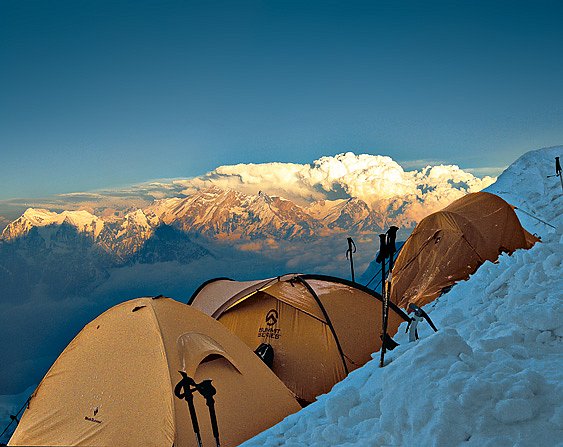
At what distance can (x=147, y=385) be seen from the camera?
752cm

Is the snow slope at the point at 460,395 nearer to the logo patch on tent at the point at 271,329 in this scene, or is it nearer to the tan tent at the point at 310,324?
the tan tent at the point at 310,324

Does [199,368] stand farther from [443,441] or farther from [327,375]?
[443,441]

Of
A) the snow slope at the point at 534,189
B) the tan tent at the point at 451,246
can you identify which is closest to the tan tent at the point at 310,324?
the tan tent at the point at 451,246

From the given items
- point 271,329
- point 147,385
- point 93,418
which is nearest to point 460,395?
point 147,385

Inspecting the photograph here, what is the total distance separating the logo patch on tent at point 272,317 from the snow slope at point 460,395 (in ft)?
18.4

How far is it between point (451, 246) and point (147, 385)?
12.2 meters

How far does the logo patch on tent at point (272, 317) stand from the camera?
1218 centimetres

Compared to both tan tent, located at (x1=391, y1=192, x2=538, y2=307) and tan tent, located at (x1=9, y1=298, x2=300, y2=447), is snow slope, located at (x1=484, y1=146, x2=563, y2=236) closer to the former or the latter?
tan tent, located at (x1=391, y1=192, x2=538, y2=307)

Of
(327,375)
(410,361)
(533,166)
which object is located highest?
(533,166)

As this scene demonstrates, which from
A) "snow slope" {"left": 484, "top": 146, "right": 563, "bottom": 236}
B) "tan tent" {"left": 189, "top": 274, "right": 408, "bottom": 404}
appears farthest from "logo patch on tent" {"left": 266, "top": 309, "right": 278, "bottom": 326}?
"snow slope" {"left": 484, "top": 146, "right": 563, "bottom": 236}

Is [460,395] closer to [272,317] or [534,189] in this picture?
[272,317]

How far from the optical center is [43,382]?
8.35m

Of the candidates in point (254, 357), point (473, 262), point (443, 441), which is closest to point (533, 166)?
point (473, 262)

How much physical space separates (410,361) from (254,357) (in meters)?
4.35
